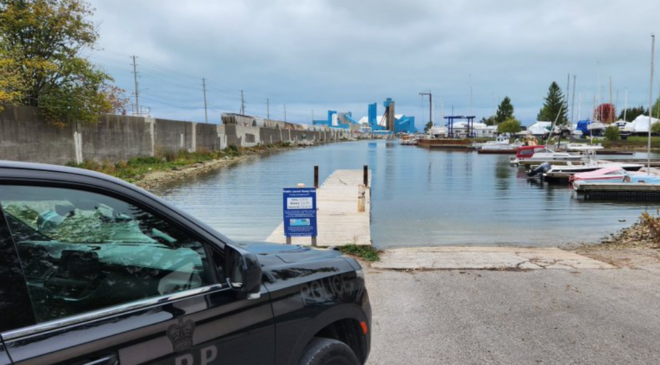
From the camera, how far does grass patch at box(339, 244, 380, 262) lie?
8.59 m

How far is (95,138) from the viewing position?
90.2ft

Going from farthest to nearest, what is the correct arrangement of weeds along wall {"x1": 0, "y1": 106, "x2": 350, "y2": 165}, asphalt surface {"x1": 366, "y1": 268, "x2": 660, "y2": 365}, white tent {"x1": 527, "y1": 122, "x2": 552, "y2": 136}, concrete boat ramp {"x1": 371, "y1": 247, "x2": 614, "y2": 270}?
white tent {"x1": 527, "y1": 122, "x2": 552, "y2": 136} < weeds along wall {"x1": 0, "y1": 106, "x2": 350, "y2": 165} < concrete boat ramp {"x1": 371, "y1": 247, "x2": 614, "y2": 270} < asphalt surface {"x1": 366, "y1": 268, "x2": 660, "y2": 365}

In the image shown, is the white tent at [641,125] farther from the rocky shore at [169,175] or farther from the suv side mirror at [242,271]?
the suv side mirror at [242,271]

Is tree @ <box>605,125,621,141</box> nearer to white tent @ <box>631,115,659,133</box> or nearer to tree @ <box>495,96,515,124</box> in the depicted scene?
white tent @ <box>631,115,659,133</box>

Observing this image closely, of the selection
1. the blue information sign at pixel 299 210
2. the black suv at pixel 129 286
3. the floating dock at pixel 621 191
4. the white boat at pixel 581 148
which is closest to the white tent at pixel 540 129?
the white boat at pixel 581 148

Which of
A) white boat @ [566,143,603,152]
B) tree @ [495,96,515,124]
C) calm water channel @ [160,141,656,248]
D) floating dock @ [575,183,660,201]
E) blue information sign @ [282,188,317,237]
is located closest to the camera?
blue information sign @ [282,188,317,237]

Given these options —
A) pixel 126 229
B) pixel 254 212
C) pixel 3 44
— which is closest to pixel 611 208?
pixel 254 212

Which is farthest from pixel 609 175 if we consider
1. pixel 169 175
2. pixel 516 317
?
pixel 169 175

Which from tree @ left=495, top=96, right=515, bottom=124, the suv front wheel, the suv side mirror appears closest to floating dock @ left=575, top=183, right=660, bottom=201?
the suv front wheel

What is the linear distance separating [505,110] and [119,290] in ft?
497

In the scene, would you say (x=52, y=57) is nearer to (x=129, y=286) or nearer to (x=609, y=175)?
(x=129, y=286)

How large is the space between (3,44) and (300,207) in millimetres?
18343

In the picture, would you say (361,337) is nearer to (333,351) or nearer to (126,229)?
(333,351)

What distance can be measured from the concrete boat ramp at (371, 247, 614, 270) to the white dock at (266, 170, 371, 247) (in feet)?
4.30
